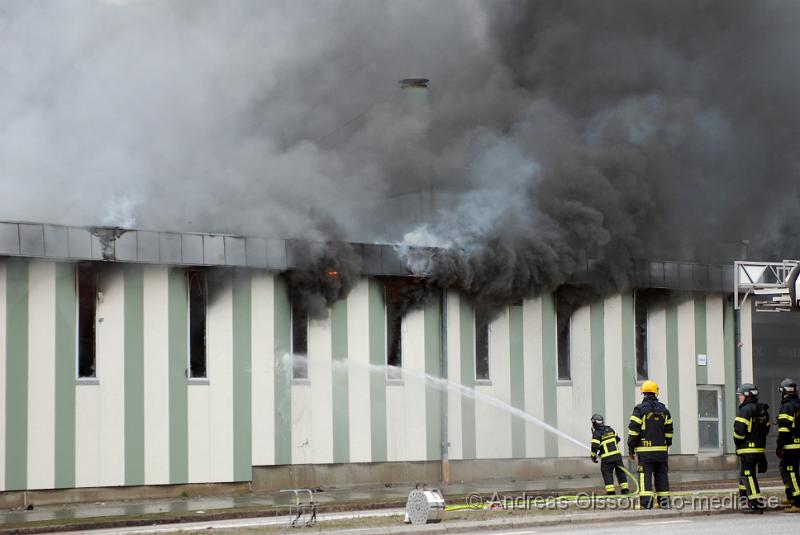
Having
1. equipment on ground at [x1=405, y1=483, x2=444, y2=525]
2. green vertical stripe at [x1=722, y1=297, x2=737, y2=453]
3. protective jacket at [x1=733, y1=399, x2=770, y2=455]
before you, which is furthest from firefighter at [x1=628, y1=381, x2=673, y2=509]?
green vertical stripe at [x1=722, y1=297, x2=737, y2=453]

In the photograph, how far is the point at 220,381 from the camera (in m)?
Result: 20.7

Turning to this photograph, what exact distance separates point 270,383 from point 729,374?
11.4 m

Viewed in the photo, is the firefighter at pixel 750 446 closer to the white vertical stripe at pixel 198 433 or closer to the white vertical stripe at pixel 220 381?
the white vertical stripe at pixel 220 381

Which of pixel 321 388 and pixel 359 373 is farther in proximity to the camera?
pixel 359 373

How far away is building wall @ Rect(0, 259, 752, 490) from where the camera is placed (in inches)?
753

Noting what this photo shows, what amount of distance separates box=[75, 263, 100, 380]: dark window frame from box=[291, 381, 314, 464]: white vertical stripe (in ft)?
12.5

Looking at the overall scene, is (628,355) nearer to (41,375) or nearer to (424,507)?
(41,375)

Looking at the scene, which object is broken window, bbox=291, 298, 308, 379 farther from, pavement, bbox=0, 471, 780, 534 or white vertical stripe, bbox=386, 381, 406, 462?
pavement, bbox=0, 471, 780, 534

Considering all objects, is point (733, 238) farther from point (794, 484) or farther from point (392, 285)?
point (794, 484)

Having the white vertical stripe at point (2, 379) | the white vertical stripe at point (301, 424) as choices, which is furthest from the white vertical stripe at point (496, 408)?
the white vertical stripe at point (2, 379)

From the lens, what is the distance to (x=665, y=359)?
1019 inches

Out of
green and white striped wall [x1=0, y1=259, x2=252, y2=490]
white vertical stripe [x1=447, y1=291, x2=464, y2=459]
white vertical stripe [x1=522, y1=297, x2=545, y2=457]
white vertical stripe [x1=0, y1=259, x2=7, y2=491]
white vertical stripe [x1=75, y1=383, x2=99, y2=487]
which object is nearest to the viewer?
white vertical stripe [x1=0, y1=259, x2=7, y2=491]

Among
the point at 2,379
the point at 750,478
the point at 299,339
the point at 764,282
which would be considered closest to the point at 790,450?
the point at 750,478

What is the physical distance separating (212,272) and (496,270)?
586 centimetres
